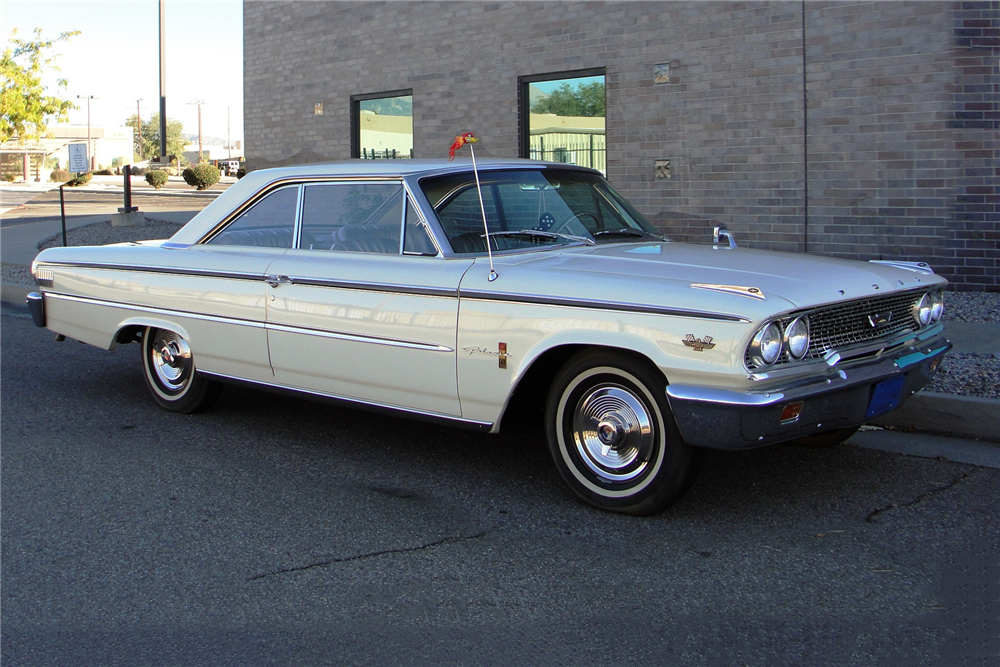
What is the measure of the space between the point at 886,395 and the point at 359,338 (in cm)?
239

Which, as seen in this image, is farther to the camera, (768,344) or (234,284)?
(234,284)

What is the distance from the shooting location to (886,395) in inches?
158

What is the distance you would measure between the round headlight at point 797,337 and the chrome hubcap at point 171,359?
3554 mm

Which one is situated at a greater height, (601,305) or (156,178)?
(156,178)

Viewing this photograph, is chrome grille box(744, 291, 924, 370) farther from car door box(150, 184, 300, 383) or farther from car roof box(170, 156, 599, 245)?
car door box(150, 184, 300, 383)

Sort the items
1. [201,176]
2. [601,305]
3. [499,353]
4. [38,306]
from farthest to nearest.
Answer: [201,176] < [38,306] < [499,353] < [601,305]

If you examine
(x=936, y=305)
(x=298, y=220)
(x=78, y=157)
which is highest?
(x=78, y=157)

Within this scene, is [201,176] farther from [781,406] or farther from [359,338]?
[781,406]

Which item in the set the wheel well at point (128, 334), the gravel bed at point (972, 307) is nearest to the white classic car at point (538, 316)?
the wheel well at point (128, 334)

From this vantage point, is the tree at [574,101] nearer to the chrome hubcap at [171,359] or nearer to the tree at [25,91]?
the chrome hubcap at [171,359]

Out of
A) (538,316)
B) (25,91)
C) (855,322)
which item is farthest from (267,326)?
(25,91)

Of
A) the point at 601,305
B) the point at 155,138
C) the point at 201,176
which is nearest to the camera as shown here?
the point at 601,305

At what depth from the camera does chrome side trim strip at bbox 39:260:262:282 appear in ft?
16.9

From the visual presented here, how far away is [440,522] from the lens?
4039 millimetres
